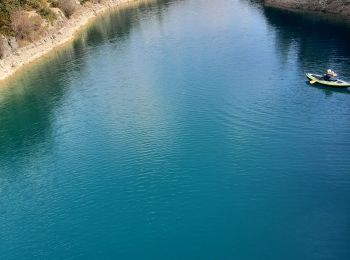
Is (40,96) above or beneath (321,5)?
beneath

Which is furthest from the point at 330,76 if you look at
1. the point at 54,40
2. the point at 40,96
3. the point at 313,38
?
the point at 54,40

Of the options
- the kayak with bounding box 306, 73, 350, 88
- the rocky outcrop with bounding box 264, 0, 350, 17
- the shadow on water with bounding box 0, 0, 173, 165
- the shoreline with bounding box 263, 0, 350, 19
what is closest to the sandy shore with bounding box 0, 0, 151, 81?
the shadow on water with bounding box 0, 0, 173, 165

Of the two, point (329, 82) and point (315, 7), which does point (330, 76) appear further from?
point (315, 7)

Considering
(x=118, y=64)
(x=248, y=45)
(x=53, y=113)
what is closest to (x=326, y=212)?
(x=53, y=113)

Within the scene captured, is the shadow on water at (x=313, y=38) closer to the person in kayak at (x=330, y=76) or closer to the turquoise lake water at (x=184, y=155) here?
the turquoise lake water at (x=184, y=155)

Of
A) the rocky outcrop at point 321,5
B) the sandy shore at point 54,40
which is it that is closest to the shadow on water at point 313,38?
the rocky outcrop at point 321,5

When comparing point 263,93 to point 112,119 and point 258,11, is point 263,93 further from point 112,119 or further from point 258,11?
point 258,11
